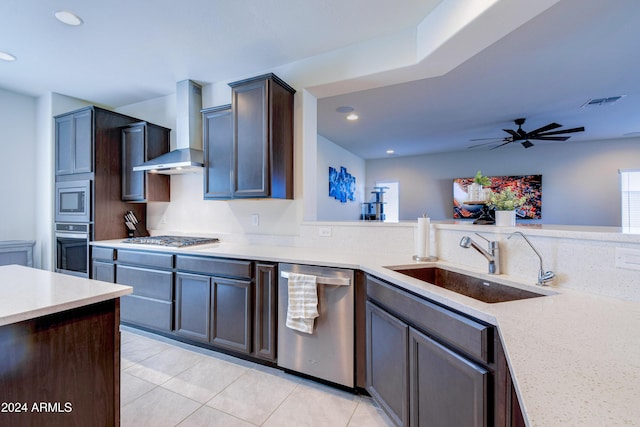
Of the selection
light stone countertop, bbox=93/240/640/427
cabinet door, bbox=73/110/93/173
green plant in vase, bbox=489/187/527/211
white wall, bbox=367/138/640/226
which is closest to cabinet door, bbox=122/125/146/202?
cabinet door, bbox=73/110/93/173

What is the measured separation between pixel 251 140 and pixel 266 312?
4.79ft

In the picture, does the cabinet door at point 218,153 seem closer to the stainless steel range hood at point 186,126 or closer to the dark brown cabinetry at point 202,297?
the stainless steel range hood at point 186,126

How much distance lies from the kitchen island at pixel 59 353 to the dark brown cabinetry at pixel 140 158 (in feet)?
6.58

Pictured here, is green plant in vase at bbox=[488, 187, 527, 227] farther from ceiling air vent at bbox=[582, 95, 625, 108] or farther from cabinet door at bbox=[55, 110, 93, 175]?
cabinet door at bbox=[55, 110, 93, 175]

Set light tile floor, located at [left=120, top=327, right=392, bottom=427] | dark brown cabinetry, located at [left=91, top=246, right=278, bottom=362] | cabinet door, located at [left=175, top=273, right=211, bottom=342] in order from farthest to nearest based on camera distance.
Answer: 1. cabinet door, located at [left=175, top=273, right=211, bottom=342]
2. dark brown cabinetry, located at [left=91, top=246, right=278, bottom=362]
3. light tile floor, located at [left=120, top=327, right=392, bottom=427]

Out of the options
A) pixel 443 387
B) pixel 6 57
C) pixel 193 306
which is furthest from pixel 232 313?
pixel 6 57

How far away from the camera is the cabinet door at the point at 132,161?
3.19 metres

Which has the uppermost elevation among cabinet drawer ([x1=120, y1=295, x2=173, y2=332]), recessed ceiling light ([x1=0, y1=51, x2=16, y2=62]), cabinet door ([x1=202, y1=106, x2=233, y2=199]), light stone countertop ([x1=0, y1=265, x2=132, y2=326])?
recessed ceiling light ([x1=0, y1=51, x2=16, y2=62])

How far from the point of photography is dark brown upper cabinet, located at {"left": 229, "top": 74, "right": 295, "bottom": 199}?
8.12 feet

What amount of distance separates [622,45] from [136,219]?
5.16 meters

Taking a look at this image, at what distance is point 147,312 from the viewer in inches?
105

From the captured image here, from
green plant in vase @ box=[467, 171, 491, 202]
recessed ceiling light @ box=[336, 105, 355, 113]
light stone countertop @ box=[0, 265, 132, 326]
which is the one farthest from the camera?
recessed ceiling light @ box=[336, 105, 355, 113]

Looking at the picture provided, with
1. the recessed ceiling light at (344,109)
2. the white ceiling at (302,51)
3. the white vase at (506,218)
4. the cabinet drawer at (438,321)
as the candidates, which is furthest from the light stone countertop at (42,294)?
the recessed ceiling light at (344,109)

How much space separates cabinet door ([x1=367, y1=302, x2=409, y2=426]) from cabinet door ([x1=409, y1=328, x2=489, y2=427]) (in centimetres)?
6
